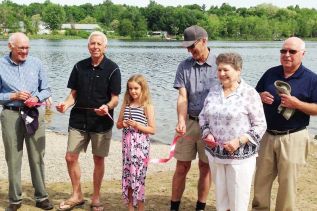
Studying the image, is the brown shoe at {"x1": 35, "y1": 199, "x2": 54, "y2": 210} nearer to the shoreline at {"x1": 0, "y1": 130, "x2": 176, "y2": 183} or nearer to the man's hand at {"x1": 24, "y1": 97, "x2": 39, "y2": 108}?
the man's hand at {"x1": 24, "y1": 97, "x2": 39, "y2": 108}

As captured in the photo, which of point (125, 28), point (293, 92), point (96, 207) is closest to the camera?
point (293, 92)

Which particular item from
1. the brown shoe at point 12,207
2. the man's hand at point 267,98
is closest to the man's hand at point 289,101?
the man's hand at point 267,98

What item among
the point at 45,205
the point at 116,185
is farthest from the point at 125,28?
the point at 45,205

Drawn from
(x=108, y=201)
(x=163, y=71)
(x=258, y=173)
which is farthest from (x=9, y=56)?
(x=163, y=71)

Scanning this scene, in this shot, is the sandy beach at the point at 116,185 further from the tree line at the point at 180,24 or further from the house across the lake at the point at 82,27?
the house across the lake at the point at 82,27

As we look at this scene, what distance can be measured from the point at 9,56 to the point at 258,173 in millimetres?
3512

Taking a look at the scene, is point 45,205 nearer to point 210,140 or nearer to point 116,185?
point 116,185

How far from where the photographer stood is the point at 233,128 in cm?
491

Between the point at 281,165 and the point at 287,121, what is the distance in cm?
53

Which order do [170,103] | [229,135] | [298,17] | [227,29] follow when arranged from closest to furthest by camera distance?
1. [229,135]
2. [170,103]
3. [227,29]
4. [298,17]

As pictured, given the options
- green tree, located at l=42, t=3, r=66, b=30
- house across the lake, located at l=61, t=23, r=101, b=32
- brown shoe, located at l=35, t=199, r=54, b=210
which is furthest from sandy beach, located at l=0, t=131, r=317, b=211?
green tree, located at l=42, t=3, r=66, b=30

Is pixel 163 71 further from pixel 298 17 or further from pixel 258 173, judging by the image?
pixel 298 17

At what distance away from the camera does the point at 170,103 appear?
23359mm

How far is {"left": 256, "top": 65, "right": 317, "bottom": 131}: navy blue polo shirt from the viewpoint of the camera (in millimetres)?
5266
